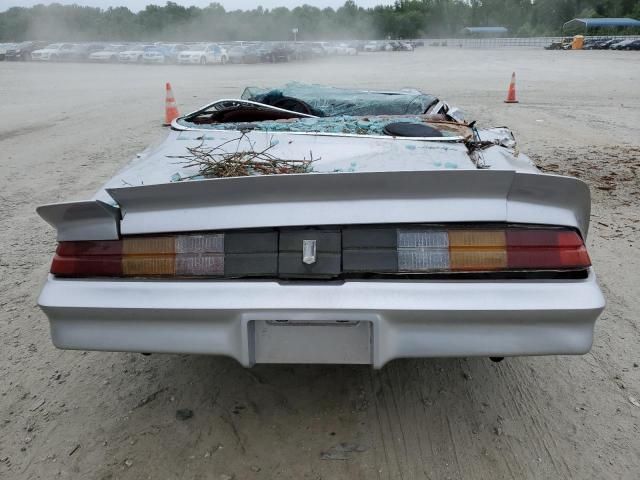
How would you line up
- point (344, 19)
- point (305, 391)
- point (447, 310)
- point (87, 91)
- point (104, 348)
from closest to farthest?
point (447, 310), point (104, 348), point (305, 391), point (87, 91), point (344, 19)

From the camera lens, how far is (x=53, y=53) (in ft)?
110

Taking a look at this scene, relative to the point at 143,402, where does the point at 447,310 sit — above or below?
above

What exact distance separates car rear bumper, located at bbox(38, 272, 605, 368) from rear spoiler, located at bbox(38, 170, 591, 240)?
22cm

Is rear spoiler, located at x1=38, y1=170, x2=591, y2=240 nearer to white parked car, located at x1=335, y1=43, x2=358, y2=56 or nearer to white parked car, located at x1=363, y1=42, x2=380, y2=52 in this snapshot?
white parked car, located at x1=335, y1=43, x2=358, y2=56

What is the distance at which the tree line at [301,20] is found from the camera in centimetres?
5234

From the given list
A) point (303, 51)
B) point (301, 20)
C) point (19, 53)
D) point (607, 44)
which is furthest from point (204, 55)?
point (301, 20)

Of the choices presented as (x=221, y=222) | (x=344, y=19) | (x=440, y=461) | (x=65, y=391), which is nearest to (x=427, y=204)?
(x=221, y=222)

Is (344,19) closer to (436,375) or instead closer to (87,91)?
(87,91)

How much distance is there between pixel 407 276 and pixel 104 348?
116 centimetres

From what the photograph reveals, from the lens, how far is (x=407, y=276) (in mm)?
1900

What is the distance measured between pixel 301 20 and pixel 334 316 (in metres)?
71.1

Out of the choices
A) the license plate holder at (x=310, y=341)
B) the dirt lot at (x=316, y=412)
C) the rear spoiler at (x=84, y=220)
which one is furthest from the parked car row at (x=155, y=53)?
the license plate holder at (x=310, y=341)

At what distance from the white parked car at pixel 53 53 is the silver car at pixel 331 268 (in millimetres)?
36934

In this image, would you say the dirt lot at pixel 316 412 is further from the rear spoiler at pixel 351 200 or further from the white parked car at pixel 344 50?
the white parked car at pixel 344 50
